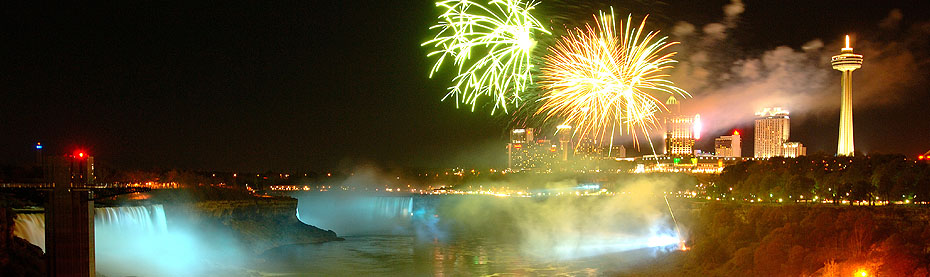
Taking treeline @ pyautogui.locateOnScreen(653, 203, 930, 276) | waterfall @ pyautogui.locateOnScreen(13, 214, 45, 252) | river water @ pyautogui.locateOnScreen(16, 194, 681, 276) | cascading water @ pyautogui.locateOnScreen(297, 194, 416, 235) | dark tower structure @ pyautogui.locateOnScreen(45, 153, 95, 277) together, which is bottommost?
cascading water @ pyautogui.locateOnScreen(297, 194, 416, 235)

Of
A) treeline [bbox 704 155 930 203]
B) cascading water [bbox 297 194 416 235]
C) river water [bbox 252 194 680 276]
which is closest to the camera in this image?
river water [bbox 252 194 680 276]

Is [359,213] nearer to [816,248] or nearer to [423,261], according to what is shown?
[423,261]

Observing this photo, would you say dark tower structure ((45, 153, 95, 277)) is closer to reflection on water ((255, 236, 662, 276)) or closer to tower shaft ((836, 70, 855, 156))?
reflection on water ((255, 236, 662, 276))

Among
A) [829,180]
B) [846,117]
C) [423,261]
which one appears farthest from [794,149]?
[423,261]

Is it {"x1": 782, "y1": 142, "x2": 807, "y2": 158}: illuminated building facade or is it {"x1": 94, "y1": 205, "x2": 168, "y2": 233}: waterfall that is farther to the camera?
{"x1": 782, "y1": 142, "x2": 807, "y2": 158}: illuminated building facade

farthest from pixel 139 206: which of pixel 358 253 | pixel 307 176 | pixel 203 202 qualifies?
pixel 307 176

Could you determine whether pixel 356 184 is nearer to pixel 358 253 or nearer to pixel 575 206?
pixel 575 206

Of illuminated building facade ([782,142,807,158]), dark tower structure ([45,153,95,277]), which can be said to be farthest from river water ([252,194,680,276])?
illuminated building facade ([782,142,807,158])
